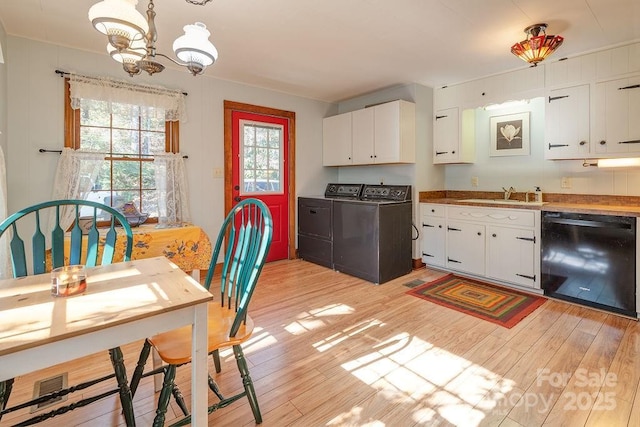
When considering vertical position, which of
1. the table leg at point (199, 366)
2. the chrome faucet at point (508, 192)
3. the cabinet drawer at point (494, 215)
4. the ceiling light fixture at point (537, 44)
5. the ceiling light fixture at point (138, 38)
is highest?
the ceiling light fixture at point (537, 44)

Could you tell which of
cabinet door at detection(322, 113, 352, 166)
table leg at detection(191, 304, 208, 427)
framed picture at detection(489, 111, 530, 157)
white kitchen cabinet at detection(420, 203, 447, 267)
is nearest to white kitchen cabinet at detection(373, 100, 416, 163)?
cabinet door at detection(322, 113, 352, 166)

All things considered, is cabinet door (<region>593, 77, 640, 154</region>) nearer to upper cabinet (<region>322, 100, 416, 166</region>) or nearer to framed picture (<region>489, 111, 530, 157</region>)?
framed picture (<region>489, 111, 530, 157</region>)

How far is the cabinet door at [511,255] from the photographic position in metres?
3.15

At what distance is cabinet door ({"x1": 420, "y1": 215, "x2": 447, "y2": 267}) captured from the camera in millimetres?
3879

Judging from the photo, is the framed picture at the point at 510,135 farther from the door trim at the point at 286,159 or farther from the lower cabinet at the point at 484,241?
the door trim at the point at 286,159

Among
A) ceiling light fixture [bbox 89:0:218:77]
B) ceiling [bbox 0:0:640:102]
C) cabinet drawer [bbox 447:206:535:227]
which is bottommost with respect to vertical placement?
cabinet drawer [bbox 447:206:535:227]

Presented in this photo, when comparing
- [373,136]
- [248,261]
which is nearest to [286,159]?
[373,136]

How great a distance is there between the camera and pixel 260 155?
428 cm

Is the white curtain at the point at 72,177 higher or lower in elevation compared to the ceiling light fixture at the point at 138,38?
lower

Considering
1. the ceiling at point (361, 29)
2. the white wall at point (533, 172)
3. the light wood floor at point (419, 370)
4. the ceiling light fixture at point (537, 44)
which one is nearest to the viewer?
the light wood floor at point (419, 370)

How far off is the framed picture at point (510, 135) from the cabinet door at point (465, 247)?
100 cm

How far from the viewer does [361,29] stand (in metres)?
2.59

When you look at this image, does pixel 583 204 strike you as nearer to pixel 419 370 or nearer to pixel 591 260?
pixel 591 260

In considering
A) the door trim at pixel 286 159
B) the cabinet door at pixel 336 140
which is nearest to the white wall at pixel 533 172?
the cabinet door at pixel 336 140
